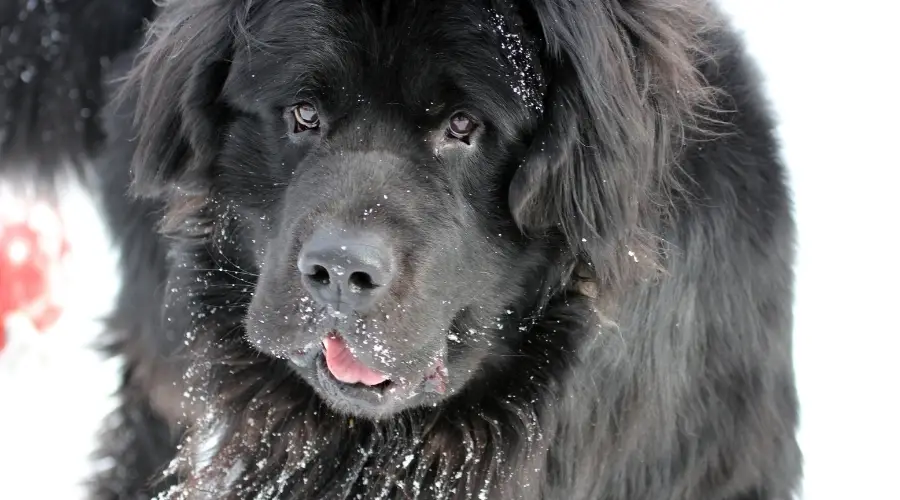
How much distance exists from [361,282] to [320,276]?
8 cm

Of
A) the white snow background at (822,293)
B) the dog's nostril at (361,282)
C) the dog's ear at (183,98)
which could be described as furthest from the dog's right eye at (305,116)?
the white snow background at (822,293)

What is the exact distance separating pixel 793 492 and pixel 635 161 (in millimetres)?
1592

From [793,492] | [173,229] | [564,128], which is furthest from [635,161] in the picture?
[793,492]

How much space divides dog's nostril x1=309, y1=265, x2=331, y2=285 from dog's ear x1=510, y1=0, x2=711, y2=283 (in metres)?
0.46

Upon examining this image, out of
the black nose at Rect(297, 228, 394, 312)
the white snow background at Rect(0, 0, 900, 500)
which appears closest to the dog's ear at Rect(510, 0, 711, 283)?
the black nose at Rect(297, 228, 394, 312)

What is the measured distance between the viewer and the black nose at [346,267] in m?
1.77

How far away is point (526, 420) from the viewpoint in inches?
90.5

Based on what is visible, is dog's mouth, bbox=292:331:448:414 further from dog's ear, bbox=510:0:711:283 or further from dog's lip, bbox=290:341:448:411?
dog's ear, bbox=510:0:711:283

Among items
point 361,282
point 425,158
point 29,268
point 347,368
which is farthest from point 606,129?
point 29,268

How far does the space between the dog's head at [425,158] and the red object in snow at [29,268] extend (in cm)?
171

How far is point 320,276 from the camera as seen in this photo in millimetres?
Answer: 1819

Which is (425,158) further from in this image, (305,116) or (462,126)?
(305,116)

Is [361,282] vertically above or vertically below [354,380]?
above

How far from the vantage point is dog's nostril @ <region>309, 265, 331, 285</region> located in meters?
1.81
